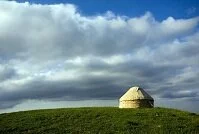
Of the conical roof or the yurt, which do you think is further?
the conical roof

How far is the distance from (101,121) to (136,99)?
1617cm

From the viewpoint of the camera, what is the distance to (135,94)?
69250 millimetres

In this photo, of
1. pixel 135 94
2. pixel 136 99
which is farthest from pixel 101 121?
pixel 135 94

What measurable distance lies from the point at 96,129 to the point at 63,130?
12.7ft

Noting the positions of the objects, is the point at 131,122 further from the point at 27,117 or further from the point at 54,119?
the point at 27,117

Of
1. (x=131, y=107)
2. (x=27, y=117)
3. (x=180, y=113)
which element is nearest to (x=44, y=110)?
(x=27, y=117)

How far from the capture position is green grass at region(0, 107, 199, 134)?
49094 millimetres

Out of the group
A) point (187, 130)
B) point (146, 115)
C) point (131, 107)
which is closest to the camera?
point (187, 130)

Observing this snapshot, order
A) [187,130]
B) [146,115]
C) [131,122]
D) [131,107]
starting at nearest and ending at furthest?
[187,130] < [131,122] < [146,115] < [131,107]

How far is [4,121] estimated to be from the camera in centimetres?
5491

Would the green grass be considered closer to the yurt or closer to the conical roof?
the yurt

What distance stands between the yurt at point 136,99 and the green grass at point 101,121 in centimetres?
712

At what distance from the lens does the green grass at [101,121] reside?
161 feet

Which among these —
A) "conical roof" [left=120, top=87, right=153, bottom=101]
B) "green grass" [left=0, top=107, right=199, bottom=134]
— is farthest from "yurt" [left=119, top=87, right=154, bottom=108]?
"green grass" [left=0, top=107, right=199, bottom=134]
